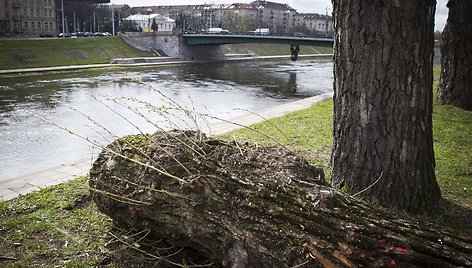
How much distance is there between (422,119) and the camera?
4648 millimetres

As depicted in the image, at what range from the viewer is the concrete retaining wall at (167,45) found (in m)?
55.0

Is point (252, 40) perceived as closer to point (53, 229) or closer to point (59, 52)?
point (59, 52)

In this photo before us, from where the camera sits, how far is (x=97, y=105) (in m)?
20.1

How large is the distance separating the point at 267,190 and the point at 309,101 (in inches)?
582

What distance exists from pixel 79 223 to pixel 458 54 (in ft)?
38.3

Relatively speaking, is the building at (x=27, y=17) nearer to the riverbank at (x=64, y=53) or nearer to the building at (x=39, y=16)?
the building at (x=39, y=16)

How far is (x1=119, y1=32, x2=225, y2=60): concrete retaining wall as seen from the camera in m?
Answer: 55.0

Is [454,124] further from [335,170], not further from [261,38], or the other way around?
[261,38]

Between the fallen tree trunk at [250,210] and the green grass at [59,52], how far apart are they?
3679cm

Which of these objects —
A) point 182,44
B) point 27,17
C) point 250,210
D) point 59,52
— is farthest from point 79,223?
point 27,17

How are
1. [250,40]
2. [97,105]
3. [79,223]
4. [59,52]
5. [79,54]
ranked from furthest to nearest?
[250,40] < [79,54] < [59,52] < [97,105] < [79,223]

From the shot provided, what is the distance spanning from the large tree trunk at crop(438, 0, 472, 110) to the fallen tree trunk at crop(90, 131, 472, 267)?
33.6ft

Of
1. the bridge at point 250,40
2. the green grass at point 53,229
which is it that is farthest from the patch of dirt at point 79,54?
the green grass at point 53,229

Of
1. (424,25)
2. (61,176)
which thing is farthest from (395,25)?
(61,176)
